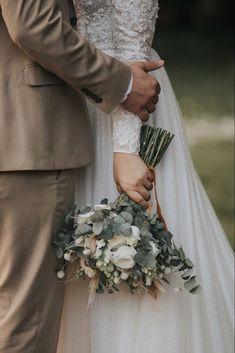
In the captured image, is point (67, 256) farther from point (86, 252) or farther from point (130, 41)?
point (130, 41)

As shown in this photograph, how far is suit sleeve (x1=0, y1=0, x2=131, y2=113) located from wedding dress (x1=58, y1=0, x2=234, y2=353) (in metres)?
0.16

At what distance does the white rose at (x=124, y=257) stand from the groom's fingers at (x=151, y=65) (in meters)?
0.49

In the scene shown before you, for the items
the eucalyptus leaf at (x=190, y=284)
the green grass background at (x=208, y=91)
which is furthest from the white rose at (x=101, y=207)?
the green grass background at (x=208, y=91)

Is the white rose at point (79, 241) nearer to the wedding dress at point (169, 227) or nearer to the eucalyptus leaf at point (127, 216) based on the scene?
the eucalyptus leaf at point (127, 216)

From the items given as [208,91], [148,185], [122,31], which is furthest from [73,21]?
[208,91]

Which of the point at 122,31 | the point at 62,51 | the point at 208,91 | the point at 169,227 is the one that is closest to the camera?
the point at 62,51

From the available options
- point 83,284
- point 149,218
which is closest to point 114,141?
point 149,218

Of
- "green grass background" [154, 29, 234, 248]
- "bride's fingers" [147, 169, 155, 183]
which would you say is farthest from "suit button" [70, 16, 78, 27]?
"green grass background" [154, 29, 234, 248]

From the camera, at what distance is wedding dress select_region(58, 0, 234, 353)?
2490 mm

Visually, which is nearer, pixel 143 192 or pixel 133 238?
pixel 133 238

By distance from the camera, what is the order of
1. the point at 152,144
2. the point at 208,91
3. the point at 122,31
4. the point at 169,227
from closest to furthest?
the point at 122,31 → the point at 152,144 → the point at 169,227 → the point at 208,91

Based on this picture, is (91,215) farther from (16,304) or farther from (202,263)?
(202,263)

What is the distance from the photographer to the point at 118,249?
93.2 inches

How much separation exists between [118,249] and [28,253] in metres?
0.23
